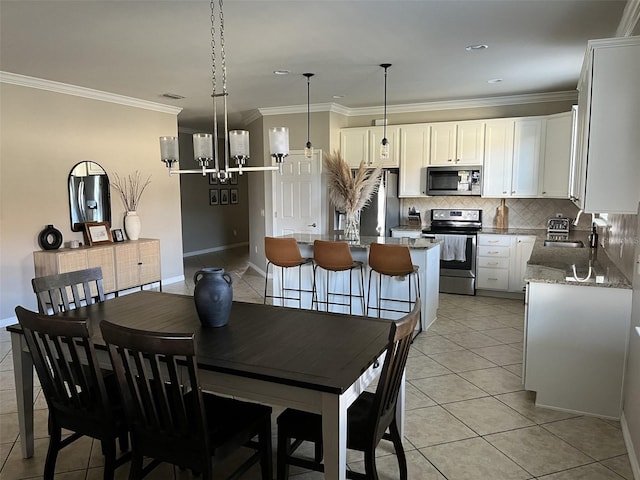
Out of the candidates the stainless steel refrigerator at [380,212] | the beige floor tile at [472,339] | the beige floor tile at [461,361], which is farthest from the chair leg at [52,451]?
the stainless steel refrigerator at [380,212]

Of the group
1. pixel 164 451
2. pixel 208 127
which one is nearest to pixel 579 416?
pixel 164 451

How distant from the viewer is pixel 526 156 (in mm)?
5945

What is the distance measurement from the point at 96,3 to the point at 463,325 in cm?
438

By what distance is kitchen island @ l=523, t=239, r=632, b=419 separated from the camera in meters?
2.87

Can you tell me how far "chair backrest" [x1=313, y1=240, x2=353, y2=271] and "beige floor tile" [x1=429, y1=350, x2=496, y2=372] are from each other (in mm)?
1179

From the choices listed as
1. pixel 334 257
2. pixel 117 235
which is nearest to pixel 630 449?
pixel 334 257

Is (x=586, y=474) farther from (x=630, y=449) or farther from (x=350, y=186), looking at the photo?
(x=350, y=186)

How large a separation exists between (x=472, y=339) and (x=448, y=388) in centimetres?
120

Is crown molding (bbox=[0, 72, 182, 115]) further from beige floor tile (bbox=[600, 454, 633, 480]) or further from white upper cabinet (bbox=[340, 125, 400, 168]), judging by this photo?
beige floor tile (bbox=[600, 454, 633, 480])

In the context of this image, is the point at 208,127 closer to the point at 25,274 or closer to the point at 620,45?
the point at 25,274

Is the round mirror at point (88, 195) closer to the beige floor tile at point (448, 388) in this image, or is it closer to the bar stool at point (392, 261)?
the bar stool at point (392, 261)

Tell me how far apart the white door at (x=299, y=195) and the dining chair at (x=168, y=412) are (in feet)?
16.6

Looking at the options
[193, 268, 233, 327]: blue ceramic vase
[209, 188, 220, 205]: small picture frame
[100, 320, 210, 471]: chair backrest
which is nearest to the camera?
[100, 320, 210, 471]: chair backrest

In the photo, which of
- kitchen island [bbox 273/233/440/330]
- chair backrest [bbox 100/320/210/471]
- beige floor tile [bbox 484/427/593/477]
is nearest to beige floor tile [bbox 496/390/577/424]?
beige floor tile [bbox 484/427/593/477]
